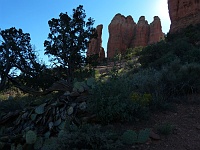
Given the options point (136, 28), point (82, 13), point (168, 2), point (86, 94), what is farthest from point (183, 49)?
point (136, 28)

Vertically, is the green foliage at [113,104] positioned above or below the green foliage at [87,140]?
above

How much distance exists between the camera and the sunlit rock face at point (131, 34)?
7331cm

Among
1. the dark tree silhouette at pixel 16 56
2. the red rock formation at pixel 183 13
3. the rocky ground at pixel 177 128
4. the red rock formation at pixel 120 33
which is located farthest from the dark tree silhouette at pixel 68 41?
the red rock formation at pixel 120 33

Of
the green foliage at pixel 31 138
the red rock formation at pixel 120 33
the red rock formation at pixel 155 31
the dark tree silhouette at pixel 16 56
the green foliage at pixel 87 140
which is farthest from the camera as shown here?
the red rock formation at pixel 120 33

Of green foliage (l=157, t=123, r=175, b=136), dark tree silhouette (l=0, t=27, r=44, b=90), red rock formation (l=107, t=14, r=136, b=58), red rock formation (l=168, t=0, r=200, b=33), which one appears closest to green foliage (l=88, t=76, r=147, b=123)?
green foliage (l=157, t=123, r=175, b=136)

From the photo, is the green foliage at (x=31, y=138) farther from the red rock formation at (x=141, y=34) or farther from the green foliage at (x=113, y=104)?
the red rock formation at (x=141, y=34)

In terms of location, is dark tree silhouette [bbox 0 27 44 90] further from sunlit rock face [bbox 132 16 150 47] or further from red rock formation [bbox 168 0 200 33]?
sunlit rock face [bbox 132 16 150 47]

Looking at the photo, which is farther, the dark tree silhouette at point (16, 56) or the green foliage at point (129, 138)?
the dark tree silhouette at point (16, 56)

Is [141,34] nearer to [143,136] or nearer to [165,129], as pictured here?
[165,129]

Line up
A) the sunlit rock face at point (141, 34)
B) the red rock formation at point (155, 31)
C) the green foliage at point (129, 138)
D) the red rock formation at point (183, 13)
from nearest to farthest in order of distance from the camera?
the green foliage at point (129, 138) → the red rock formation at point (183, 13) → the red rock formation at point (155, 31) → the sunlit rock face at point (141, 34)

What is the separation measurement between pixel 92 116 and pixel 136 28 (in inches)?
2942

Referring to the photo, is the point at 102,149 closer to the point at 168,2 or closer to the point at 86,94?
the point at 86,94

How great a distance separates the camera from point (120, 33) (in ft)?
247

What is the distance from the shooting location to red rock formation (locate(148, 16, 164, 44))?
7281 cm
